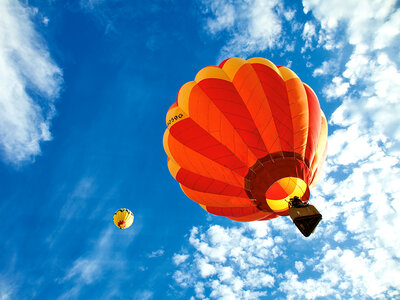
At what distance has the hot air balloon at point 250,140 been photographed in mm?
5930

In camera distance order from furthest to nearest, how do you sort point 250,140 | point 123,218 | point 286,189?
point 123,218
point 250,140
point 286,189

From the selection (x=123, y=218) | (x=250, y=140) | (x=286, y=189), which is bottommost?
(x=286, y=189)

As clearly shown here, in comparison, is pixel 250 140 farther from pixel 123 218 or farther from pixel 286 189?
pixel 123 218

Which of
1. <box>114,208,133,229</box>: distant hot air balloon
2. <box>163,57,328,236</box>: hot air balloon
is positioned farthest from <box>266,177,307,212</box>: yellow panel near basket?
<box>114,208,133,229</box>: distant hot air balloon

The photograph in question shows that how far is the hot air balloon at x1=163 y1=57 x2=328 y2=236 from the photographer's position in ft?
19.5

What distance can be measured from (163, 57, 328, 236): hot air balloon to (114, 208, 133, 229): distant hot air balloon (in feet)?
23.4

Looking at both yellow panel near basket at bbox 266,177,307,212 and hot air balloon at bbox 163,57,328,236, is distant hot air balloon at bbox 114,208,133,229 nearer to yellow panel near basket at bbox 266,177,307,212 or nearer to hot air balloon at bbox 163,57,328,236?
hot air balloon at bbox 163,57,328,236

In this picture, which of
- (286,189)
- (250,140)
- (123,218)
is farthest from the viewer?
(123,218)

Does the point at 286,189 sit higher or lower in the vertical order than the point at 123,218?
lower

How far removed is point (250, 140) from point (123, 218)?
982cm

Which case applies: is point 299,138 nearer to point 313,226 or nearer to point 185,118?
point 313,226

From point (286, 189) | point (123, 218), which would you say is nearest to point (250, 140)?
point (286, 189)

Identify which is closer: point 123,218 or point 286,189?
point 286,189

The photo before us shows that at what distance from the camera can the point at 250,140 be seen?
614 centimetres
